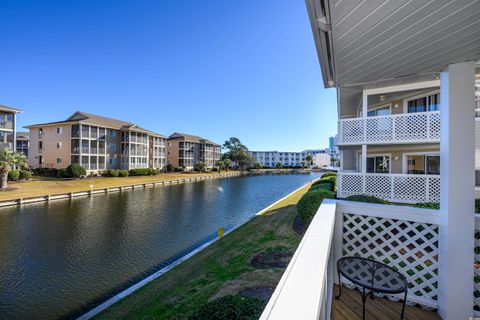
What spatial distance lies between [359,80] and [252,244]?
6.86 meters

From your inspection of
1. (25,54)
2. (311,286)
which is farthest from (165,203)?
(311,286)

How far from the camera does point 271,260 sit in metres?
7.00

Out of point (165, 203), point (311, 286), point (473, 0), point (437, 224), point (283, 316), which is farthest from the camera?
point (165, 203)

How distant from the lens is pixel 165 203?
20500mm

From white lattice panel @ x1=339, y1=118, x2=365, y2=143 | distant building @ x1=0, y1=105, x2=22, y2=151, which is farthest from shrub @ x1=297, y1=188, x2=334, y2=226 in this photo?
distant building @ x1=0, y1=105, x2=22, y2=151

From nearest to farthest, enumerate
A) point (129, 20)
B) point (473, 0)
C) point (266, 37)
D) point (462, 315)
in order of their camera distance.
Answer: point (473, 0), point (462, 315), point (266, 37), point (129, 20)

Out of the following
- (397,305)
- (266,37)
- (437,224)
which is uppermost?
(266,37)

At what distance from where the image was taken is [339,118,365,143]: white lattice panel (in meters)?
10.2

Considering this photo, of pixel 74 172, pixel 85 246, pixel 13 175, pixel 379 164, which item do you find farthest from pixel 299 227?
pixel 74 172

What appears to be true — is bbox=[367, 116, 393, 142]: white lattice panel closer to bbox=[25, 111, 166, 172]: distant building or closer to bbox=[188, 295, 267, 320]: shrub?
bbox=[188, 295, 267, 320]: shrub

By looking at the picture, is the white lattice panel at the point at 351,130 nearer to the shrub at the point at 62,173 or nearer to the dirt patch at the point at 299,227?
the dirt patch at the point at 299,227

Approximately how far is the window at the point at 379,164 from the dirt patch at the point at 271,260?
31.2 feet

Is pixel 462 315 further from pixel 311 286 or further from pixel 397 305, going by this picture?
pixel 311 286

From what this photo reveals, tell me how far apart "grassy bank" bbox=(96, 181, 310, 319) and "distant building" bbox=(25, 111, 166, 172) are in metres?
34.3
